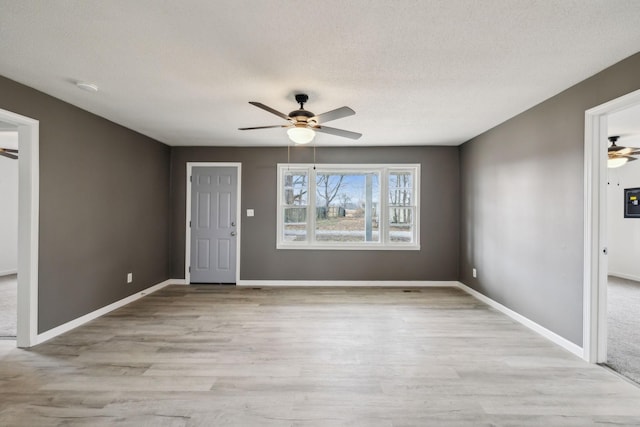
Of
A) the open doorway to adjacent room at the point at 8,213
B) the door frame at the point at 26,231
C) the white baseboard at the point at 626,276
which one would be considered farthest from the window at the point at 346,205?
the open doorway to adjacent room at the point at 8,213

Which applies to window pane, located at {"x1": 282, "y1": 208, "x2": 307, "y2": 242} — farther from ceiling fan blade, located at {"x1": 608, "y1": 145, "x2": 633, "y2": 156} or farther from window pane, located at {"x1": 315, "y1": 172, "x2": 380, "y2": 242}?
ceiling fan blade, located at {"x1": 608, "y1": 145, "x2": 633, "y2": 156}

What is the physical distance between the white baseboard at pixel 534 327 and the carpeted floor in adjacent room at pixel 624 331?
0.23 metres

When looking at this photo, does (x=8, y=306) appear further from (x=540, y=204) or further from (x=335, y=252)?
(x=540, y=204)

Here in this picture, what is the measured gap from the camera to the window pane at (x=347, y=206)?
17.6 ft

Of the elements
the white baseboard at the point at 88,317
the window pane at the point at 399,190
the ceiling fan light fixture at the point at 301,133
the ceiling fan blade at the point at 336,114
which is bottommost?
the white baseboard at the point at 88,317

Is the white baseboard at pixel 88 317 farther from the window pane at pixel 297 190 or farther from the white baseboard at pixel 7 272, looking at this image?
the white baseboard at pixel 7 272

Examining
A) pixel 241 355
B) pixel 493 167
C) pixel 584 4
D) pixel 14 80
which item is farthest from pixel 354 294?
pixel 14 80

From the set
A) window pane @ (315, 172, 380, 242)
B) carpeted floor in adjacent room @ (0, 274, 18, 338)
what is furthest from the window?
carpeted floor in adjacent room @ (0, 274, 18, 338)

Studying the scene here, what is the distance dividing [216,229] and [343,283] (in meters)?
2.45

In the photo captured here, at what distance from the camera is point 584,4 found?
1.67 meters

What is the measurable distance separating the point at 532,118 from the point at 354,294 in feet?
10.8

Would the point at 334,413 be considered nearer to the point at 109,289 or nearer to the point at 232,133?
the point at 109,289

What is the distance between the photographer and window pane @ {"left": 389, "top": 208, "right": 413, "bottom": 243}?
5.31m

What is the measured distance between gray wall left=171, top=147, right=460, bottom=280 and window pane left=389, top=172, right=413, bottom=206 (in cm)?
24
